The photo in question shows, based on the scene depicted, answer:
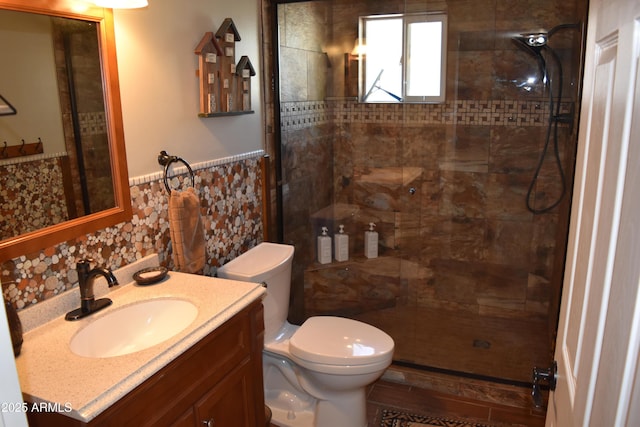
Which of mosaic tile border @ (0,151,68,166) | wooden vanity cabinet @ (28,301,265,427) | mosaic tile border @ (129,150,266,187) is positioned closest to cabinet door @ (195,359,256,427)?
wooden vanity cabinet @ (28,301,265,427)

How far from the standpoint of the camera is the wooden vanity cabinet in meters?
1.27

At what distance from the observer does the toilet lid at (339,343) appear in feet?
7.36

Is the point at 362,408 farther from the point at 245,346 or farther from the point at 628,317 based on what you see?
the point at 628,317

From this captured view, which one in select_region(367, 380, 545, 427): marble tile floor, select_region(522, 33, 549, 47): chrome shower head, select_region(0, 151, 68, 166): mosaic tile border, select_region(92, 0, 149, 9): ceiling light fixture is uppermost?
select_region(522, 33, 549, 47): chrome shower head

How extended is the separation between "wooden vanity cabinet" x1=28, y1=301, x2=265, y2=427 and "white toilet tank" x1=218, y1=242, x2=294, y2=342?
1.57 ft

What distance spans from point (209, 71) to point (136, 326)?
117cm

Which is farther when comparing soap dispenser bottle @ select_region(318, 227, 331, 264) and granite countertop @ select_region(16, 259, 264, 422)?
soap dispenser bottle @ select_region(318, 227, 331, 264)

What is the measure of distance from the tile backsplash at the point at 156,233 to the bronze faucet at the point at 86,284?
8 cm

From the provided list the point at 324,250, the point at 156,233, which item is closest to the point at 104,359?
the point at 156,233

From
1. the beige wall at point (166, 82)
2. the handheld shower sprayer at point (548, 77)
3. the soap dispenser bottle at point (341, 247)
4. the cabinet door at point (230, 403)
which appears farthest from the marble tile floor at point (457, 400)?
the beige wall at point (166, 82)

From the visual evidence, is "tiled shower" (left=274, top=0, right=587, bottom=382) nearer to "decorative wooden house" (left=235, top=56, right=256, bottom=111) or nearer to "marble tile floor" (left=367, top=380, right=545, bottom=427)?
"marble tile floor" (left=367, top=380, right=545, bottom=427)

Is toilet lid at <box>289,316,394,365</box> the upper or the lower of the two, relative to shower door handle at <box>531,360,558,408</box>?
lower

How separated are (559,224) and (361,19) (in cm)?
180

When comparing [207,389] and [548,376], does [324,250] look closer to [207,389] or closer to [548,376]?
[207,389]
